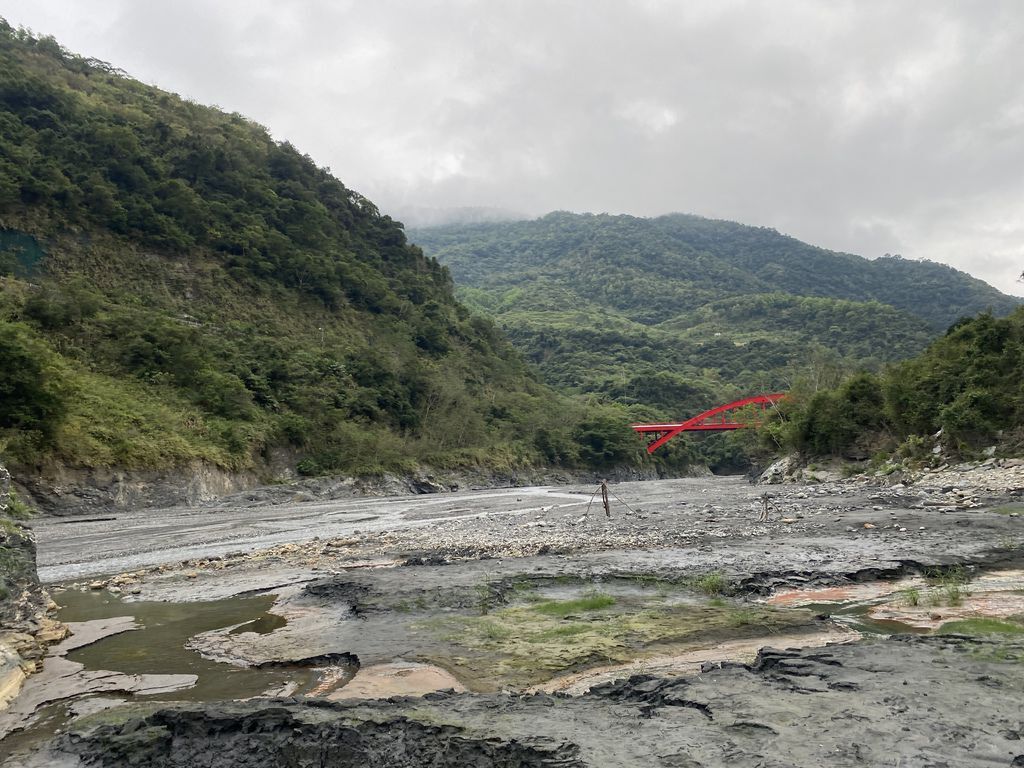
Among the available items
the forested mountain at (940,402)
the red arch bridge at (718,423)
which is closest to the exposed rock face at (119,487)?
the forested mountain at (940,402)

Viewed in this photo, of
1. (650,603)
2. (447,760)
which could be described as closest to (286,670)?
(447,760)

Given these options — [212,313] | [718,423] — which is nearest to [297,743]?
[212,313]

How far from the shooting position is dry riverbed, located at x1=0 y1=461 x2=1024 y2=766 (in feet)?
12.0

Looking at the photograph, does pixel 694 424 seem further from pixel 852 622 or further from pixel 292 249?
pixel 852 622

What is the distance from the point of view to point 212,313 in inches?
2226

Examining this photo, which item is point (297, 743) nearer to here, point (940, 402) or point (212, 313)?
point (940, 402)

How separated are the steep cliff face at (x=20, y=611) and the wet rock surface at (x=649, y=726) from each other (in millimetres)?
2263

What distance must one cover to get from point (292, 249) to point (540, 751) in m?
73.1

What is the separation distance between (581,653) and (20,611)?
6.19 metres

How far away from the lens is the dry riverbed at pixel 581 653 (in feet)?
12.0

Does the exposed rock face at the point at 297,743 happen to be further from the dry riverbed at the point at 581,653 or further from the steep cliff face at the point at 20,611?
the steep cliff face at the point at 20,611

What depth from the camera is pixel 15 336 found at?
28.3m

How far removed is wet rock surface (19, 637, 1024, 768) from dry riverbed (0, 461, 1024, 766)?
18 millimetres

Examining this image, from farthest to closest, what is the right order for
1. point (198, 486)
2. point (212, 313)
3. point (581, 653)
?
point (212, 313), point (198, 486), point (581, 653)
